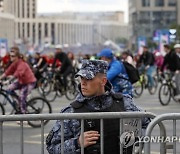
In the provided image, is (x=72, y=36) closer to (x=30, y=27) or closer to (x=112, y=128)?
(x=30, y=27)

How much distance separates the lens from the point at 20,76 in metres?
12.2

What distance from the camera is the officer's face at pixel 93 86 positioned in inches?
176

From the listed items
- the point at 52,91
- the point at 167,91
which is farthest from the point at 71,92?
the point at 167,91

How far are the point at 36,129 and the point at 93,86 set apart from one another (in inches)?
263

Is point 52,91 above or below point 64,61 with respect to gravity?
below

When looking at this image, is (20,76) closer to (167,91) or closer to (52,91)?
(167,91)

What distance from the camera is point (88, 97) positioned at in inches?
175

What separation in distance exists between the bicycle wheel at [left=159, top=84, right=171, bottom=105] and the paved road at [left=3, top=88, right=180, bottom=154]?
153mm

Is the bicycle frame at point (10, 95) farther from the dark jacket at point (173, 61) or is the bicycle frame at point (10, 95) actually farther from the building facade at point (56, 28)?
the building facade at point (56, 28)

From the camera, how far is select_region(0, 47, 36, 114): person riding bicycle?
12055 millimetres

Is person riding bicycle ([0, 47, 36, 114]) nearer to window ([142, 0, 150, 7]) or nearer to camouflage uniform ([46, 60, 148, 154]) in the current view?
camouflage uniform ([46, 60, 148, 154])

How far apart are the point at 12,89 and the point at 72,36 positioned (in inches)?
6946

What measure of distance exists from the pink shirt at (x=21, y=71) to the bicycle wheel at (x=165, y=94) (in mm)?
5072

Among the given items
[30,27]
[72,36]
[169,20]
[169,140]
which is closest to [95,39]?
[72,36]
